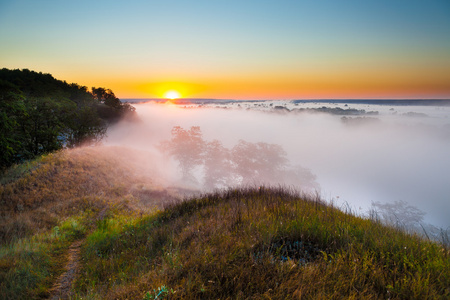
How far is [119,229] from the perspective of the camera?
25.7ft

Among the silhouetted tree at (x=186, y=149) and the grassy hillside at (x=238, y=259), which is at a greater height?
the grassy hillside at (x=238, y=259)

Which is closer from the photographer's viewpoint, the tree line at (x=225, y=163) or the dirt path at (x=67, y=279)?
the dirt path at (x=67, y=279)

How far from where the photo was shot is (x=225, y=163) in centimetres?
7912

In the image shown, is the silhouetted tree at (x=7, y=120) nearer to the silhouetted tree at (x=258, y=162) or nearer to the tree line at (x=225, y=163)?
the tree line at (x=225, y=163)

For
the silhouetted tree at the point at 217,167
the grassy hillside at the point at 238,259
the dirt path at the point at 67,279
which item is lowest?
the silhouetted tree at the point at 217,167

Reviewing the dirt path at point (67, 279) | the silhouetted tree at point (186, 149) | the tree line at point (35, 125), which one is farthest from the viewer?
the silhouetted tree at point (186, 149)

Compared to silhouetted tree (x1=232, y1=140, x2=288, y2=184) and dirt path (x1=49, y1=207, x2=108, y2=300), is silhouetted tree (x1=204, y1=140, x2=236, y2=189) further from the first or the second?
dirt path (x1=49, y1=207, x2=108, y2=300)

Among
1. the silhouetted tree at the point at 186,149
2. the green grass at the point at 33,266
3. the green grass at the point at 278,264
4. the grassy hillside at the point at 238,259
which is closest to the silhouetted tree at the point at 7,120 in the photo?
the grassy hillside at the point at 238,259

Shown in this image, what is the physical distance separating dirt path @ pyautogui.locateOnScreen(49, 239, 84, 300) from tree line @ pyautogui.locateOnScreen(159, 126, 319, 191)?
5965 cm

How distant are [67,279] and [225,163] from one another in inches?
2911

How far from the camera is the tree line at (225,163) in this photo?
237ft

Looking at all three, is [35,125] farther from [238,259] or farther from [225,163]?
[225,163]

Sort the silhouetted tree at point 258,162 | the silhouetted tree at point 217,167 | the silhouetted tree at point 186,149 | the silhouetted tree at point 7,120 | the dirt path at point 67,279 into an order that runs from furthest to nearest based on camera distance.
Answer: the silhouetted tree at point 258,162
the silhouetted tree at point 217,167
the silhouetted tree at point 186,149
the silhouetted tree at point 7,120
the dirt path at point 67,279

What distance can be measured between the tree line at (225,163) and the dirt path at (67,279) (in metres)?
59.6
